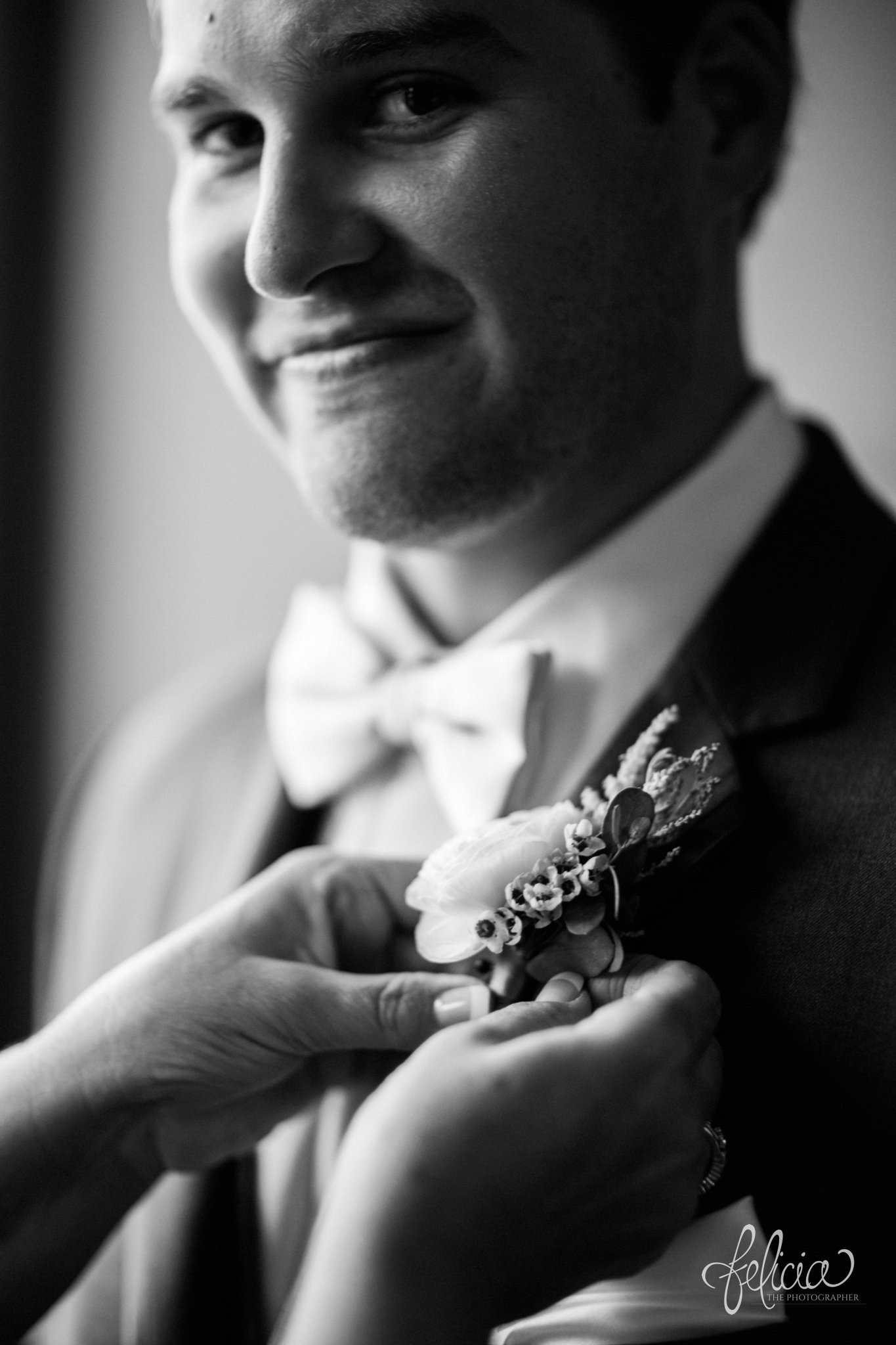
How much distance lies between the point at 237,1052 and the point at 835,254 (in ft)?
4.15

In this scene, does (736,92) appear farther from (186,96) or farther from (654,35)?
(186,96)

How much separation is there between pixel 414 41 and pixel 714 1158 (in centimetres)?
90

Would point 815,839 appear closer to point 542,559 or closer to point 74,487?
point 542,559

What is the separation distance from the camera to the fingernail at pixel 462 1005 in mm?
907

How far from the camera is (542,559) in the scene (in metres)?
1.22

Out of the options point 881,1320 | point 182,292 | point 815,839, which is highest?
point 182,292

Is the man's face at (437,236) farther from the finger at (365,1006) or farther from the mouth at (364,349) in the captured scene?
the finger at (365,1006)

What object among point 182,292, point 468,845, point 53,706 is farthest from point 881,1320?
point 53,706

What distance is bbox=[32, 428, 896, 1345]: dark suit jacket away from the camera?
0.84 meters

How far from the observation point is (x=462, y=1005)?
915mm

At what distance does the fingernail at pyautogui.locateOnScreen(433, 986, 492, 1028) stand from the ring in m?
0.18

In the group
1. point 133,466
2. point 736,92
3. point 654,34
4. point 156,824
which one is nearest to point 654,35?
point 654,34

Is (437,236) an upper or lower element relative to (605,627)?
upper

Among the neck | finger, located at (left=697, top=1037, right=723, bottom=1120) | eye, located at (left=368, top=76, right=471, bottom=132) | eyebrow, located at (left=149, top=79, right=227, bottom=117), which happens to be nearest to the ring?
finger, located at (left=697, top=1037, right=723, bottom=1120)
